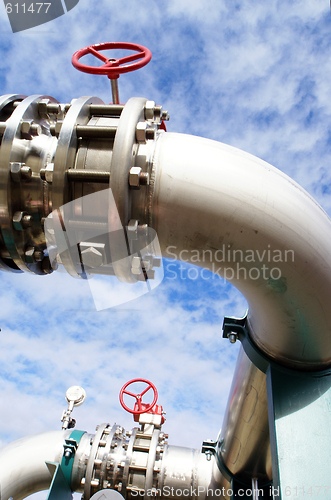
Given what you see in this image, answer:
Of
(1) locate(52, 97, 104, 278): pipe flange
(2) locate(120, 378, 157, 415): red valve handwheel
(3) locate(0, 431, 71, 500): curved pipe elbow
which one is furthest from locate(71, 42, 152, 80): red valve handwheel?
(3) locate(0, 431, 71, 500): curved pipe elbow

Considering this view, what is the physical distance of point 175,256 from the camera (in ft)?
4.82

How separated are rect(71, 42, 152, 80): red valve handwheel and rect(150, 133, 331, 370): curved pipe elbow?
53 cm

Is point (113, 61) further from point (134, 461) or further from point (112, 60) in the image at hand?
point (134, 461)

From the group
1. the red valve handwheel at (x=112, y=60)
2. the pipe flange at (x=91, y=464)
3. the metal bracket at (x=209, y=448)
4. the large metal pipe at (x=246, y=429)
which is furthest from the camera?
the metal bracket at (x=209, y=448)

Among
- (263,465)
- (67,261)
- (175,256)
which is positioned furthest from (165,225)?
(263,465)

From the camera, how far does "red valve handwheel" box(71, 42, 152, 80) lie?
1.67m

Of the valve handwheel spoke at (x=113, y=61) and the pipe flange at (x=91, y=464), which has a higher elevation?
the valve handwheel spoke at (x=113, y=61)

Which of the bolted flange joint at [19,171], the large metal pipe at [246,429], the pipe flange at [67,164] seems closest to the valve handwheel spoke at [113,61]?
the pipe flange at [67,164]

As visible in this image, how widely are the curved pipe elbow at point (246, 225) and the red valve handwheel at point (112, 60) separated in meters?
0.53

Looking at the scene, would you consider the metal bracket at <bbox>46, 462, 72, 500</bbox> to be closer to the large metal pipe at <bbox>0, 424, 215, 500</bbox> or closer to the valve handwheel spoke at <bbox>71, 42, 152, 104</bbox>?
the large metal pipe at <bbox>0, 424, 215, 500</bbox>

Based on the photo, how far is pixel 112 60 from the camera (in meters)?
1.78

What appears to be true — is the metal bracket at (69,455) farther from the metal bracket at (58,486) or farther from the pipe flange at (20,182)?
the pipe flange at (20,182)

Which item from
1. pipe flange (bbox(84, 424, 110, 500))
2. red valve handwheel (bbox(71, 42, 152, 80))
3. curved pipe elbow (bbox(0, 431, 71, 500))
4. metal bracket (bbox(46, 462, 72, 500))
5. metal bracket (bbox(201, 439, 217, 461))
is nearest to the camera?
red valve handwheel (bbox(71, 42, 152, 80))

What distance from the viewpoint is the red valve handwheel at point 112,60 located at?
167cm
